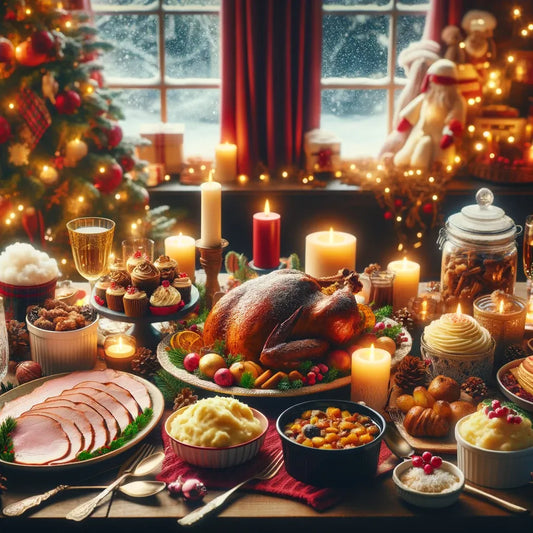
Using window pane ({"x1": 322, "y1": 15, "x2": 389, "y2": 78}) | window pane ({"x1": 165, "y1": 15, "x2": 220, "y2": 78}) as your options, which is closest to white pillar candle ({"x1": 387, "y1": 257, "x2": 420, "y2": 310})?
window pane ({"x1": 322, "y1": 15, "x2": 389, "y2": 78})

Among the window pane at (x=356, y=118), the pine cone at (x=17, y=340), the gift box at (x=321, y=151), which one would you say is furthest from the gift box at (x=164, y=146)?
the pine cone at (x=17, y=340)

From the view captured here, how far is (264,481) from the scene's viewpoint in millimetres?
1761

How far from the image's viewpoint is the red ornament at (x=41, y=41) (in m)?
3.63

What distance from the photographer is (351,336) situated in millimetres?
2160

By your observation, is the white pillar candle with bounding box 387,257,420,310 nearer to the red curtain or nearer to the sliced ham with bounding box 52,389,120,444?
the sliced ham with bounding box 52,389,120,444

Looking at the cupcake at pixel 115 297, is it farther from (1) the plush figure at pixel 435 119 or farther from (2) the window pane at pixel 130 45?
(2) the window pane at pixel 130 45

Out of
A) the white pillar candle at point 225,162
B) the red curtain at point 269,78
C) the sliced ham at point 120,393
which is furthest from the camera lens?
the white pillar candle at point 225,162

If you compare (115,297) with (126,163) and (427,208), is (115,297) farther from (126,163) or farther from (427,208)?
(427,208)

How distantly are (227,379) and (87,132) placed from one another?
237cm

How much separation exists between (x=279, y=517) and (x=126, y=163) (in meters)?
2.85

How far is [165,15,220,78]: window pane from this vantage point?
4.85 m

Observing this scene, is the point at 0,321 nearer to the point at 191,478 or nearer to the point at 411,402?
the point at 191,478

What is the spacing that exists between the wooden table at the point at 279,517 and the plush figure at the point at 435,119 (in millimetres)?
3087

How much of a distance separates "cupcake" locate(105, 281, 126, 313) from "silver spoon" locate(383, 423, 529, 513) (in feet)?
2.63
